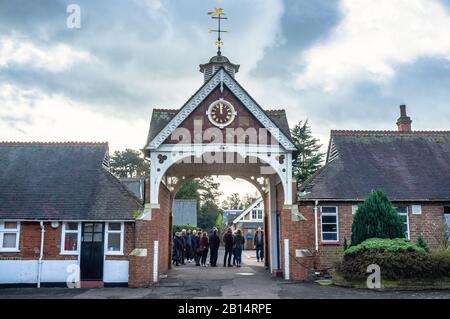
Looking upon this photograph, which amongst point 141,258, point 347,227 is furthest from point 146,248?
point 347,227

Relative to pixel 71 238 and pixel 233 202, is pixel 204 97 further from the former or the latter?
pixel 233 202

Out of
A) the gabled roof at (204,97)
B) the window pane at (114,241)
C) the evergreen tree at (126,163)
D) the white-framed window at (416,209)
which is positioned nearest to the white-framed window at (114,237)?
the window pane at (114,241)

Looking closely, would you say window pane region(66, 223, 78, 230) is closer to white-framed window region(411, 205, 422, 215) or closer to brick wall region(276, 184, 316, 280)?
brick wall region(276, 184, 316, 280)

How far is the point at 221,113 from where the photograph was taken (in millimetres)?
19781

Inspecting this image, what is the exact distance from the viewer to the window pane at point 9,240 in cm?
1900

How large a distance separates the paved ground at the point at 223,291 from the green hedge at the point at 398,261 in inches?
34.9

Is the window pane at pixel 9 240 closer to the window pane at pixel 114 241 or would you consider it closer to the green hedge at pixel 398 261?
the window pane at pixel 114 241

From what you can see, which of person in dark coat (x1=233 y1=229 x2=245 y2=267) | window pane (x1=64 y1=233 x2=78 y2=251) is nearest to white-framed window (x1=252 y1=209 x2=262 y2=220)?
person in dark coat (x1=233 y1=229 x2=245 y2=267)

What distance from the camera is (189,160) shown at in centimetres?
2159

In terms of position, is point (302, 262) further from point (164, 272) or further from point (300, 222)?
point (164, 272)

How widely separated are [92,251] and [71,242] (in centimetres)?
98

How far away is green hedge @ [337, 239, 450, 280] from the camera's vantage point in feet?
50.8

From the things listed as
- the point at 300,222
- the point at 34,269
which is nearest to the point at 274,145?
the point at 300,222

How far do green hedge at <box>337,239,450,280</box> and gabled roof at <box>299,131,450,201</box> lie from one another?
469 centimetres
